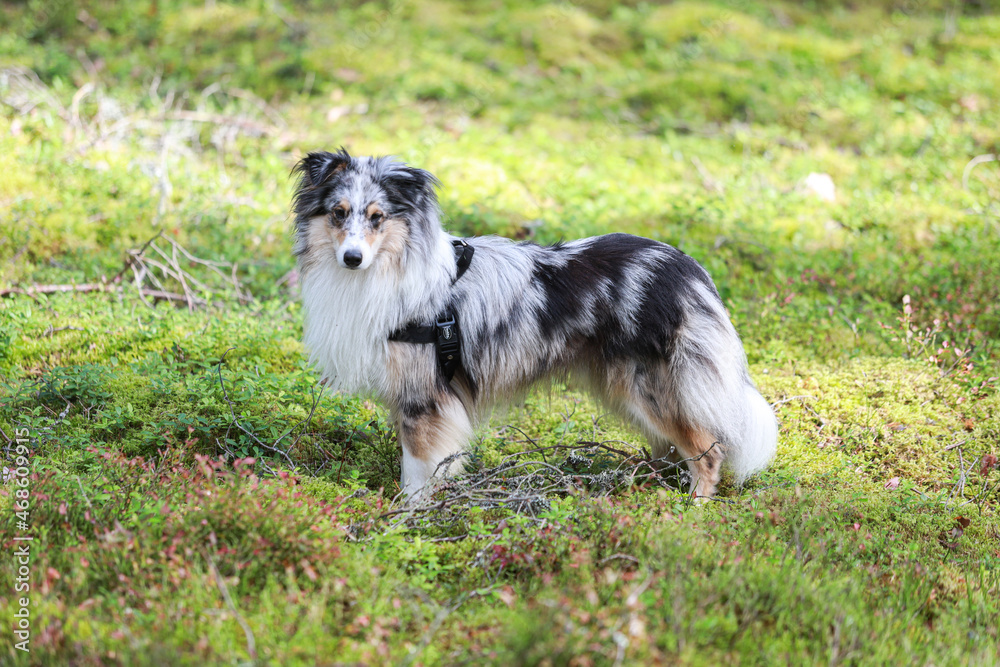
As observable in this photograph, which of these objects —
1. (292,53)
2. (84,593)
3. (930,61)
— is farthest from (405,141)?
(930,61)

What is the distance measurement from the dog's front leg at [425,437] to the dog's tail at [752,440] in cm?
157

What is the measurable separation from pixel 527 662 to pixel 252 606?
1.03 metres

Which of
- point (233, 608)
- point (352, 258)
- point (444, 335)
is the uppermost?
point (352, 258)

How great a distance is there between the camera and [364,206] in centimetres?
366

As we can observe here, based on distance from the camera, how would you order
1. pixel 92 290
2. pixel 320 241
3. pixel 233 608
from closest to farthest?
1. pixel 233 608
2. pixel 320 241
3. pixel 92 290

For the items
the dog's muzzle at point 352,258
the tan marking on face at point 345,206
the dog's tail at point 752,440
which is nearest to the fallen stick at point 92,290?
the tan marking on face at point 345,206

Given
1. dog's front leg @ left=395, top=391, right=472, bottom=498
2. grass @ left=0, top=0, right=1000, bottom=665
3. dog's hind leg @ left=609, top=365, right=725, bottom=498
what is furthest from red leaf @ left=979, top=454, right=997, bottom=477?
dog's front leg @ left=395, top=391, right=472, bottom=498

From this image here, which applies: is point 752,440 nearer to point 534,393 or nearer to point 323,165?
point 534,393

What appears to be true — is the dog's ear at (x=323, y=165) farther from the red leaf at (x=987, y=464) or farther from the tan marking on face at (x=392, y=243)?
the red leaf at (x=987, y=464)

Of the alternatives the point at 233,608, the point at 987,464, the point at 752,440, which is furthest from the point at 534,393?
the point at 987,464

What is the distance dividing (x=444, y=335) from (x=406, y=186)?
2.62 ft

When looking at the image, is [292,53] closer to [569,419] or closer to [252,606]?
[569,419]

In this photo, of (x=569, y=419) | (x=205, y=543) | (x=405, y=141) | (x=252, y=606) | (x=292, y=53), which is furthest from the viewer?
(x=292, y=53)

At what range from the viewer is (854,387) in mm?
4977
